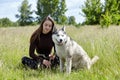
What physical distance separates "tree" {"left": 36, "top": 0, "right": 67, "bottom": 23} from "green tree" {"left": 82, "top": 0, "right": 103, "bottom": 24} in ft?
67.0

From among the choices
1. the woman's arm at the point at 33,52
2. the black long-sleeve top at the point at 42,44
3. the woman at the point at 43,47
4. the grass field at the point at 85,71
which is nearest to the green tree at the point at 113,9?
the grass field at the point at 85,71

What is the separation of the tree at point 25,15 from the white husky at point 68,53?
4884 cm

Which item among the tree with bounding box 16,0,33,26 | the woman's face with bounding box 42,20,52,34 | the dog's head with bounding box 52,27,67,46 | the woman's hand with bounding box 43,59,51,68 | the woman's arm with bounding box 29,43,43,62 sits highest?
the woman's face with bounding box 42,20,52,34

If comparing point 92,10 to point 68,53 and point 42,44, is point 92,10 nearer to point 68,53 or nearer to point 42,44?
point 42,44

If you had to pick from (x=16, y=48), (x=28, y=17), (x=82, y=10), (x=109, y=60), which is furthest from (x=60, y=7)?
(x=109, y=60)

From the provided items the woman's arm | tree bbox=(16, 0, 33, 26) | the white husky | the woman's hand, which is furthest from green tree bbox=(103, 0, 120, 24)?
tree bbox=(16, 0, 33, 26)

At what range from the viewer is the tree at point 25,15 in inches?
2242

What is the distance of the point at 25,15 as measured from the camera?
59375mm

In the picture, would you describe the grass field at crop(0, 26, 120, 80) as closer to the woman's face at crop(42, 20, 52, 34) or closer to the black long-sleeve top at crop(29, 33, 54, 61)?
the black long-sleeve top at crop(29, 33, 54, 61)

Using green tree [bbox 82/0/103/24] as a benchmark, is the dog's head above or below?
above

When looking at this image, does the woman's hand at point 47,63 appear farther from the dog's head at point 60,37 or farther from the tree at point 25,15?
the tree at point 25,15

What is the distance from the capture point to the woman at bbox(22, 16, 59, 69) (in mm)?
7340

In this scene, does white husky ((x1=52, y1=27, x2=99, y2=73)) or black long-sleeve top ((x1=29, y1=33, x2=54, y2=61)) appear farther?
black long-sleeve top ((x1=29, y1=33, x2=54, y2=61))

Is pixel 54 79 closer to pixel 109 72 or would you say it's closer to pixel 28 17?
pixel 109 72
